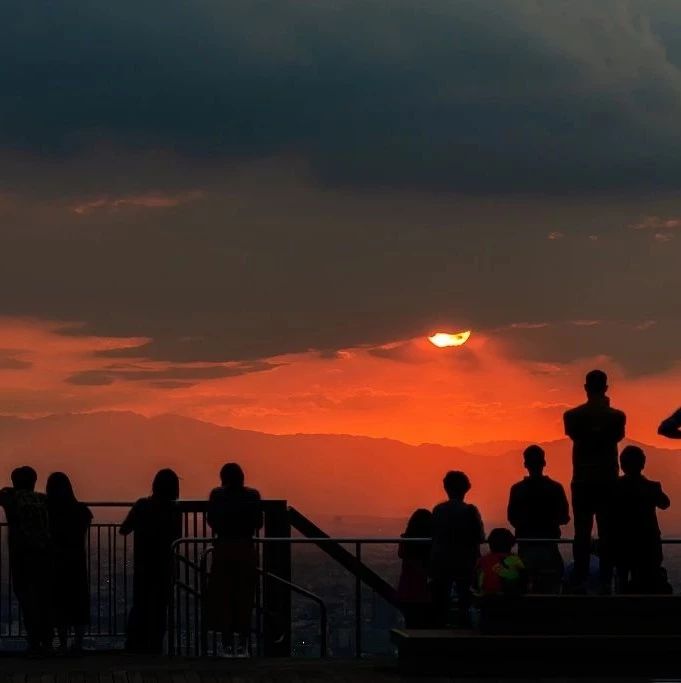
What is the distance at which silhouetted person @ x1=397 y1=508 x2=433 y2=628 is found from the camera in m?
19.8

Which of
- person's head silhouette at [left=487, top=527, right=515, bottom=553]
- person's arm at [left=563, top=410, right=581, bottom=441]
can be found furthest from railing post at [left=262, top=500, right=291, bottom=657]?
person's arm at [left=563, top=410, right=581, bottom=441]

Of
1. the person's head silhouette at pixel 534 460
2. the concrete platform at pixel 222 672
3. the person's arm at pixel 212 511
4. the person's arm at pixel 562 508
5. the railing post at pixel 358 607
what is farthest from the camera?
the railing post at pixel 358 607

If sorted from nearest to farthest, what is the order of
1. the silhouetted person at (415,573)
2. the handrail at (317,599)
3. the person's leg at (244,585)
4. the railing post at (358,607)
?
the person's leg at (244,585)
the railing post at (358,607)
the silhouetted person at (415,573)
the handrail at (317,599)

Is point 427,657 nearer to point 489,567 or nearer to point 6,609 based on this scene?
point 489,567

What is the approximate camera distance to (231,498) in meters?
18.6

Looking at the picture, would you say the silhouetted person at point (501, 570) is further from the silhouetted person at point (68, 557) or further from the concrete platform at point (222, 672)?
the silhouetted person at point (68, 557)

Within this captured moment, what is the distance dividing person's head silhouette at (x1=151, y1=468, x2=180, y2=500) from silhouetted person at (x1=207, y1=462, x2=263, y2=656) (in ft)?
2.20

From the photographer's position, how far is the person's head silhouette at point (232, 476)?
1866 cm

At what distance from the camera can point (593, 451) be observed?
1738cm

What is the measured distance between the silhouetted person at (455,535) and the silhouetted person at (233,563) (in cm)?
174

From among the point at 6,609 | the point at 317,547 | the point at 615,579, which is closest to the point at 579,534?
the point at 615,579

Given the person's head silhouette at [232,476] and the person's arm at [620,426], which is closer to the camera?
the person's arm at [620,426]

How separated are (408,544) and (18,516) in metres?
3.91

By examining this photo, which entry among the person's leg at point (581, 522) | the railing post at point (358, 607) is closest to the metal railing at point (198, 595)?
the railing post at point (358, 607)
